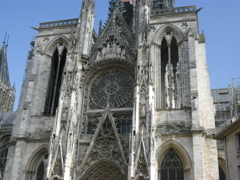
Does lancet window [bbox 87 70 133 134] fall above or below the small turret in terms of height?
below

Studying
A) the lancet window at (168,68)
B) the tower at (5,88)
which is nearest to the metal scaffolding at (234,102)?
the lancet window at (168,68)

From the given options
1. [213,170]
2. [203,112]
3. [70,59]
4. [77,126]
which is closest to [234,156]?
[213,170]

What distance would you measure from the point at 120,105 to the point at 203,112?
5.03m

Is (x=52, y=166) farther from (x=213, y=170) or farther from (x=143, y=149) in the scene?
(x=213, y=170)

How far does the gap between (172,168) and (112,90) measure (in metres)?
6.36

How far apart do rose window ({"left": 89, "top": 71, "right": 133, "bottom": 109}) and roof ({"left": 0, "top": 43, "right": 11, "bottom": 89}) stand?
94.5ft

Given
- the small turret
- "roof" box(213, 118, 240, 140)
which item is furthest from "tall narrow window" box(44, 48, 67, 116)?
"roof" box(213, 118, 240, 140)

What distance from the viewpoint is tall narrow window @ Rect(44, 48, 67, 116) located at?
21848 mm

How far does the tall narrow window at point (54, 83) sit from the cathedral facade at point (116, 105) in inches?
3.0

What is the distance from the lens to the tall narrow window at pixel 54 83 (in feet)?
71.7

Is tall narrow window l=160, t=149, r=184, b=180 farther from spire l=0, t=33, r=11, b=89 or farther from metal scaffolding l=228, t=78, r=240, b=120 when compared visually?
spire l=0, t=33, r=11, b=89

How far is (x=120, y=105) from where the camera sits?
20.4 meters

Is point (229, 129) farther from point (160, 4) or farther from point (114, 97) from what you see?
point (160, 4)

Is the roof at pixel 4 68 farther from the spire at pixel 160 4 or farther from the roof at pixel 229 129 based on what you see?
the roof at pixel 229 129
